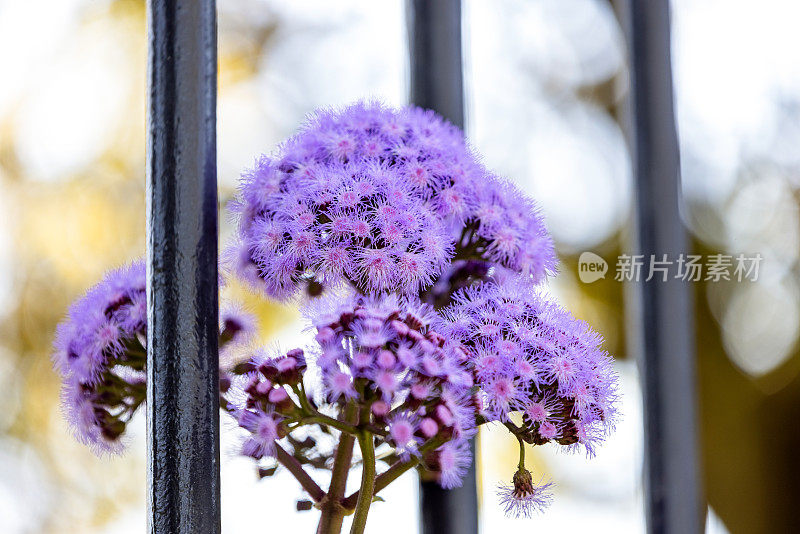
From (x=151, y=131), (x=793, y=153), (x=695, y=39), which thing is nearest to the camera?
(x=151, y=131)

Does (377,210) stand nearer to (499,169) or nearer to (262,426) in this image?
(262,426)

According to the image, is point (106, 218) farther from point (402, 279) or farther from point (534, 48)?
point (402, 279)

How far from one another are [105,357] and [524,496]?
27cm

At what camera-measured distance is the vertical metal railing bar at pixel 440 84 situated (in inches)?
20.1

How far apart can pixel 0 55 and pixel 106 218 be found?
1.25ft

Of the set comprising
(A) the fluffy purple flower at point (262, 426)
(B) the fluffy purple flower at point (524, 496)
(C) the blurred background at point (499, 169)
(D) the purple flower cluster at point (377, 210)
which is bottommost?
(B) the fluffy purple flower at point (524, 496)

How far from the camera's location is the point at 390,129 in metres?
0.53

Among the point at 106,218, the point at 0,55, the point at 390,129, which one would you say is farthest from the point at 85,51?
the point at 390,129

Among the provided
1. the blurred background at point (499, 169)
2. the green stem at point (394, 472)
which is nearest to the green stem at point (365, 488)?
the green stem at point (394, 472)

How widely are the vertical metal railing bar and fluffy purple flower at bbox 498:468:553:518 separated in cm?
5

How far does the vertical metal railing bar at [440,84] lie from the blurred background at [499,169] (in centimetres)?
96

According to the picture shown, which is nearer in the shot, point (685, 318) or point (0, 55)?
point (685, 318)

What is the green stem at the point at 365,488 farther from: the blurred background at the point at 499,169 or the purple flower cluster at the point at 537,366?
the blurred background at the point at 499,169

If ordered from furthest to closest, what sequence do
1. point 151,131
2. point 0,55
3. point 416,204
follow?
point 0,55, point 416,204, point 151,131
